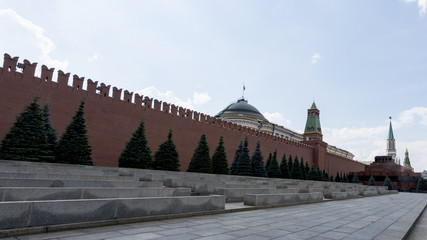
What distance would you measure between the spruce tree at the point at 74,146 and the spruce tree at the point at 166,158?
14.0 feet

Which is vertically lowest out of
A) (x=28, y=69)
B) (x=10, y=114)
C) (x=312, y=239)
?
(x=312, y=239)

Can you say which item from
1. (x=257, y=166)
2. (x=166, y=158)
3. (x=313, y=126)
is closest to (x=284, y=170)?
(x=257, y=166)

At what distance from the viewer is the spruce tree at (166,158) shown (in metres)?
16.7

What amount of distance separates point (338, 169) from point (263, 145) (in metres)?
23.0

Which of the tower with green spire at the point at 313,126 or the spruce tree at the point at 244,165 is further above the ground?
the tower with green spire at the point at 313,126

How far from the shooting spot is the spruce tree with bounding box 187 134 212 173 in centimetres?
1859

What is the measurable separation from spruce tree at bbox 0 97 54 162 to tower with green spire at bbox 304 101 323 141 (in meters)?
39.3

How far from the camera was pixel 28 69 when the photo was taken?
13.5 metres

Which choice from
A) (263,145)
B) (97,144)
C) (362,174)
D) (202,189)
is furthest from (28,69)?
(362,174)

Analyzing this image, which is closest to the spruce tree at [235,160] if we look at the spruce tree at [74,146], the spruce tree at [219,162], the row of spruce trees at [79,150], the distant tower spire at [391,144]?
the row of spruce trees at [79,150]

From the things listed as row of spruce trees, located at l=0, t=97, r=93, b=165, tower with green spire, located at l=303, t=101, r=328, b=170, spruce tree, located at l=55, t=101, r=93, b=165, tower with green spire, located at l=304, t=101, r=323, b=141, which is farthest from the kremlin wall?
tower with green spire, located at l=304, t=101, r=323, b=141

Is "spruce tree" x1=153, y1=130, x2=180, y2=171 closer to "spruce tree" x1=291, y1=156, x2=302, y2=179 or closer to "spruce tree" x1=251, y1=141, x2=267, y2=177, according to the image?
"spruce tree" x1=251, y1=141, x2=267, y2=177

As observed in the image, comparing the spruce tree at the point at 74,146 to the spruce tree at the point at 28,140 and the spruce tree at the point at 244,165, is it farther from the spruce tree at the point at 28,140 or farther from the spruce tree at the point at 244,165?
the spruce tree at the point at 244,165

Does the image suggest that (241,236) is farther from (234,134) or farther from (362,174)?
(362,174)
